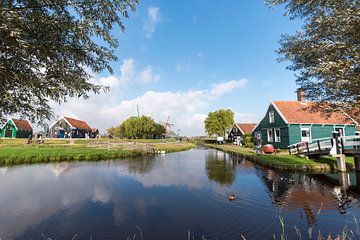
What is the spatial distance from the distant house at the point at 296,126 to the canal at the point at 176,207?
1327 centimetres

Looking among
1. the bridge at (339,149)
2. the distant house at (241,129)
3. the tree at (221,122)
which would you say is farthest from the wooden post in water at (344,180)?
the tree at (221,122)

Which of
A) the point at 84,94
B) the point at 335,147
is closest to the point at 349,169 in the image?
the point at 335,147

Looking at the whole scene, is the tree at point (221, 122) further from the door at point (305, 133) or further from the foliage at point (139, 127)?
the door at point (305, 133)

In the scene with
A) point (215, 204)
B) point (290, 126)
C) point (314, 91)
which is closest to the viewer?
point (314, 91)

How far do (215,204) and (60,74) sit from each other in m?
8.33

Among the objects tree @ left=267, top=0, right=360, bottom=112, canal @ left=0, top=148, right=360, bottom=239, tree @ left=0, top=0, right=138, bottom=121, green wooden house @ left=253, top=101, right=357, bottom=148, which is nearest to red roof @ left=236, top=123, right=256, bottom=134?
green wooden house @ left=253, top=101, right=357, bottom=148

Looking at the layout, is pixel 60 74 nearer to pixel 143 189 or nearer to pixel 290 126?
pixel 143 189

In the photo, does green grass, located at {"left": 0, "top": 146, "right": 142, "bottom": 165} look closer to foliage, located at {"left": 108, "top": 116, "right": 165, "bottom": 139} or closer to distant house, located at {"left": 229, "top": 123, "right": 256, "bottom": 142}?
distant house, located at {"left": 229, "top": 123, "right": 256, "bottom": 142}

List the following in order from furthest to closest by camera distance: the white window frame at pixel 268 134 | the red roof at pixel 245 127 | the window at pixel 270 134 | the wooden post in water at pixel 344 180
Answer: the red roof at pixel 245 127
the window at pixel 270 134
the white window frame at pixel 268 134
the wooden post in water at pixel 344 180

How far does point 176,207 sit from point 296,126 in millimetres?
23966

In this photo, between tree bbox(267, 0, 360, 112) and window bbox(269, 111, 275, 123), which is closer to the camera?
tree bbox(267, 0, 360, 112)

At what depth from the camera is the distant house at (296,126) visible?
90.5 ft

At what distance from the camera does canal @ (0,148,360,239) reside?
7.32 m

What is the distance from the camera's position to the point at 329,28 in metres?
5.91
